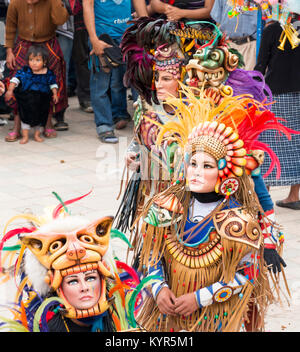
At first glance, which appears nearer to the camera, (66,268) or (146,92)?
(66,268)

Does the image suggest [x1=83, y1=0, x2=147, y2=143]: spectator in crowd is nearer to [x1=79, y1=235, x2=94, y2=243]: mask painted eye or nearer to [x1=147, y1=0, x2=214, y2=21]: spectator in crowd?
[x1=147, y1=0, x2=214, y2=21]: spectator in crowd

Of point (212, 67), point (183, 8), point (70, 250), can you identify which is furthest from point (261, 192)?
point (183, 8)

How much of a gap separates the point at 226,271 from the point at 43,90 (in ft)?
16.6

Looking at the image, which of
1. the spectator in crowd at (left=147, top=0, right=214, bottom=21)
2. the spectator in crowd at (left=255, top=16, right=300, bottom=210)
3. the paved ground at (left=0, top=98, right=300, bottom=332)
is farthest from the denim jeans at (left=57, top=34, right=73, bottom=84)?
the spectator in crowd at (left=255, top=16, right=300, bottom=210)

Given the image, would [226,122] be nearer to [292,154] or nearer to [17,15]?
[292,154]

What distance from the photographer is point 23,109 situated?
809 cm

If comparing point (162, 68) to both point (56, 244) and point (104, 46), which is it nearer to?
point (56, 244)

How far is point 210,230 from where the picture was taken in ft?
11.6

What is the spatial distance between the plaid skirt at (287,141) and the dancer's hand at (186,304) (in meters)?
3.04

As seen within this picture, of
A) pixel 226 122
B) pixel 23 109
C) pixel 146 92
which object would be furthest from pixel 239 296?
pixel 23 109

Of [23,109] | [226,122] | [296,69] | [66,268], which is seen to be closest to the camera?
[66,268]

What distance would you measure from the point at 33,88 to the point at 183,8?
171cm

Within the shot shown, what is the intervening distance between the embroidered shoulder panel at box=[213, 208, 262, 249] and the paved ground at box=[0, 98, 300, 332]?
4.05 feet

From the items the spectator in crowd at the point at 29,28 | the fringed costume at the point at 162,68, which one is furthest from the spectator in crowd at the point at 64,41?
the fringed costume at the point at 162,68
